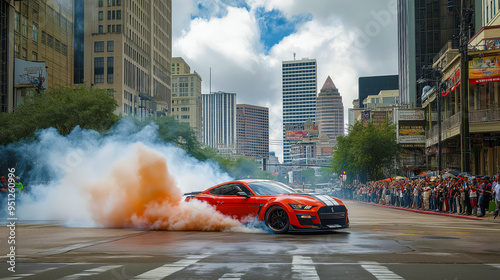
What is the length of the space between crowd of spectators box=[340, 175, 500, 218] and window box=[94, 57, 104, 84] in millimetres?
69185

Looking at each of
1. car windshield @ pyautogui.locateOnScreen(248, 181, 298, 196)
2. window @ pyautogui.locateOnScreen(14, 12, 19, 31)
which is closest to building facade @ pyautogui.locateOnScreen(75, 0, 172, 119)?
window @ pyautogui.locateOnScreen(14, 12, 19, 31)

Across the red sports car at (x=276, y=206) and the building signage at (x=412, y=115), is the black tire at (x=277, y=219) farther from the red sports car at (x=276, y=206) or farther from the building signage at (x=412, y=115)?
the building signage at (x=412, y=115)

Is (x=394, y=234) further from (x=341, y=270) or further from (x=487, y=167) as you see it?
(x=487, y=167)

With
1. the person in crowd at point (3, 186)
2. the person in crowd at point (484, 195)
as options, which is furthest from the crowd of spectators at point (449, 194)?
the person in crowd at point (3, 186)

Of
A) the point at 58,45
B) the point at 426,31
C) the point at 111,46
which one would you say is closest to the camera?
the point at 58,45

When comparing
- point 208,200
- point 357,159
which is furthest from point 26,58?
point 208,200

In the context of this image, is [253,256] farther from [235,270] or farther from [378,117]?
[378,117]

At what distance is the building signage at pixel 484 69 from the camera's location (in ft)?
114

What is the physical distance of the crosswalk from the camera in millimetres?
7371

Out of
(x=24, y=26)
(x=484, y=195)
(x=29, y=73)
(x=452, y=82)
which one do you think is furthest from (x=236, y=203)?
(x=24, y=26)

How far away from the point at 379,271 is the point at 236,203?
7.38 m

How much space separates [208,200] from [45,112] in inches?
1006

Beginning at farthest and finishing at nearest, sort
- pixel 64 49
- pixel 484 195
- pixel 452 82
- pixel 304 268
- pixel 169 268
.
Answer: pixel 64 49 < pixel 452 82 < pixel 484 195 < pixel 169 268 < pixel 304 268

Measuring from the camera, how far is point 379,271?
7730 mm
